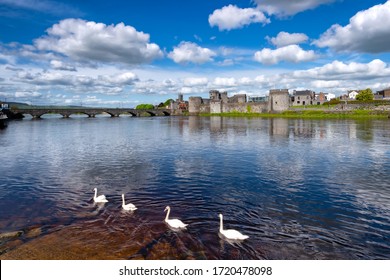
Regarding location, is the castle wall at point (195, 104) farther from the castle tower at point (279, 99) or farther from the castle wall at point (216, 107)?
the castle tower at point (279, 99)

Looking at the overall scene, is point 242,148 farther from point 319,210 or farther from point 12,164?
point 12,164

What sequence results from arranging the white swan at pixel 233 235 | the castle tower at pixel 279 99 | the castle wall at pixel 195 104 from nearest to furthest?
1. the white swan at pixel 233 235
2. the castle tower at pixel 279 99
3. the castle wall at pixel 195 104

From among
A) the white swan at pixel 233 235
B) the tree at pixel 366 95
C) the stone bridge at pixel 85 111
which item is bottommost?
the white swan at pixel 233 235

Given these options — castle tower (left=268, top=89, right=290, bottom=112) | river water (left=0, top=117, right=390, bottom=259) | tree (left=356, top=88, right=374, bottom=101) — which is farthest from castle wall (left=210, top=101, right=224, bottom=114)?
river water (left=0, top=117, right=390, bottom=259)

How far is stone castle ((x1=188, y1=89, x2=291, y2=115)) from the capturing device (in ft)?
337

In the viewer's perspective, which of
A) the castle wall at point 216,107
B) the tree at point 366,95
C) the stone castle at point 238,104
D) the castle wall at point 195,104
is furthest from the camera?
the castle wall at point 195,104

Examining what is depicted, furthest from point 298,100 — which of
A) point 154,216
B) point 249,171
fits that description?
point 154,216

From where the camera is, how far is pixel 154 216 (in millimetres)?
10188

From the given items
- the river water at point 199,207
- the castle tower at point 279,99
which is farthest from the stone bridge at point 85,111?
the river water at point 199,207

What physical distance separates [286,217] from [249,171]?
710 centimetres

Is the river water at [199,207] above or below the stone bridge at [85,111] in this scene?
below

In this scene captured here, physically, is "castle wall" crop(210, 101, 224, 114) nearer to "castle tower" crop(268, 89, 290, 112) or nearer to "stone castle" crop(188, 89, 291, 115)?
"stone castle" crop(188, 89, 291, 115)

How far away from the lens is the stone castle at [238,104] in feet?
337

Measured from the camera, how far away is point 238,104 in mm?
122688
